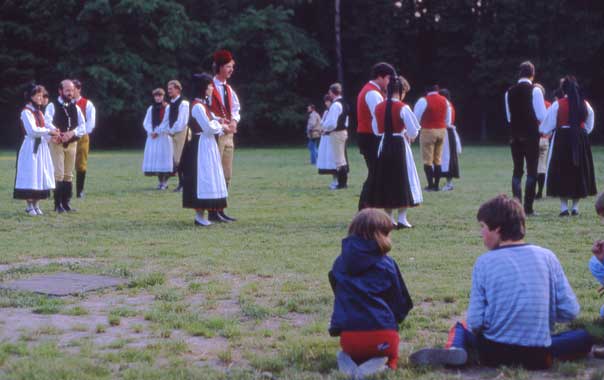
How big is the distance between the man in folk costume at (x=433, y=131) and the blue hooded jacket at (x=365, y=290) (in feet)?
41.6

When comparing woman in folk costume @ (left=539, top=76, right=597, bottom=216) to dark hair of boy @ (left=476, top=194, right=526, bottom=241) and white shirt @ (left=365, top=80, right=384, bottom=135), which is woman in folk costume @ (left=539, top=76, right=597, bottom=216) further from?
dark hair of boy @ (left=476, top=194, right=526, bottom=241)

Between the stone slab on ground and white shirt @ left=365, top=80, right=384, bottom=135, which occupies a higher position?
white shirt @ left=365, top=80, right=384, bottom=135

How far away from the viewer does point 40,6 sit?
4419 cm

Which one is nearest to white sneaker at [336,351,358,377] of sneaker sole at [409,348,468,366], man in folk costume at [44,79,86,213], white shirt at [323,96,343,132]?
sneaker sole at [409,348,468,366]

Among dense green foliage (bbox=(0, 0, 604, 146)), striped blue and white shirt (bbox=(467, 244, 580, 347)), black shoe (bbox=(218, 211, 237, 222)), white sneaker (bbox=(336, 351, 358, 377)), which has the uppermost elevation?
dense green foliage (bbox=(0, 0, 604, 146))

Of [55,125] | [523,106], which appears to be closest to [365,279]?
[523,106]

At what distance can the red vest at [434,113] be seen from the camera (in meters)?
17.9

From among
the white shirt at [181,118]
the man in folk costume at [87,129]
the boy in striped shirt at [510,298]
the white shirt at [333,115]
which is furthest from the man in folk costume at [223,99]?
the boy in striped shirt at [510,298]

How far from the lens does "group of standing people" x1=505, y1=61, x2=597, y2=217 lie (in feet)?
41.4

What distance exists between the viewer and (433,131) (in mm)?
17906

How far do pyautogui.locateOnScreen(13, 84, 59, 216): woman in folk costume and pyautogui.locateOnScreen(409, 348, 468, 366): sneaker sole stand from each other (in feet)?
31.5

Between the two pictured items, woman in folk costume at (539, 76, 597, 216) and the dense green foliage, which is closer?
woman in folk costume at (539, 76, 597, 216)

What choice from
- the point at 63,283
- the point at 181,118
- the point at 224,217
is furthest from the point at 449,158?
the point at 63,283

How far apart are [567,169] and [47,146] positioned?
749 cm
